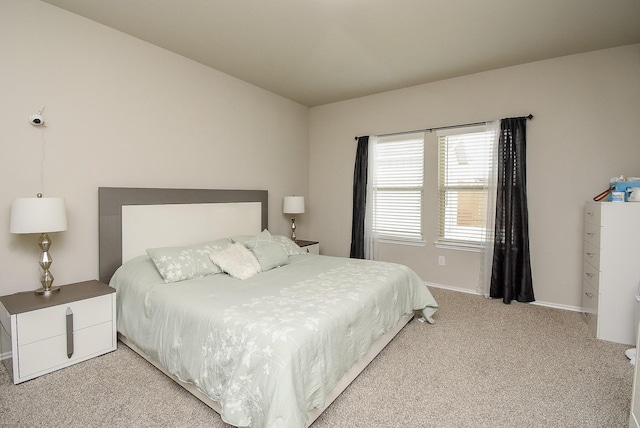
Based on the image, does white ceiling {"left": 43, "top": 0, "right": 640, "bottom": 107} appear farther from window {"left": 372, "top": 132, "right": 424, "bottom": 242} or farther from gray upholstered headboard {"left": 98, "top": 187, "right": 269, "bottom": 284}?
gray upholstered headboard {"left": 98, "top": 187, "right": 269, "bottom": 284}

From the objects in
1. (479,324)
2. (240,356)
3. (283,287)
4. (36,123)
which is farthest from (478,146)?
(36,123)

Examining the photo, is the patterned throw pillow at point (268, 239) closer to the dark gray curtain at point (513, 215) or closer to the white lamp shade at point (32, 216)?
the white lamp shade at point (32, 216)

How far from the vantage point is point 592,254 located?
286 centimetres

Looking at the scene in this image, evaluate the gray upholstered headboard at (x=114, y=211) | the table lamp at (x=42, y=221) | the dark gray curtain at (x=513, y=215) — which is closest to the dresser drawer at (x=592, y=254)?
the dark gray curtain at (x=513, y=215)

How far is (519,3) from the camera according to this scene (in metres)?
2.35

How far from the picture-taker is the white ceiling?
240 cm

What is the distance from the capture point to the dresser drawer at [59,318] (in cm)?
199

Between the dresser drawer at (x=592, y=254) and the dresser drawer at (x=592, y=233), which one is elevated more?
the dresser drawer at (x=592, y=233)

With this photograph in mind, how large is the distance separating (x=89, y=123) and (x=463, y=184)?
13.2 feet

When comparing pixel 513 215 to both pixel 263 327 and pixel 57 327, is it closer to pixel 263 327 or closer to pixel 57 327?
pixel 263 327

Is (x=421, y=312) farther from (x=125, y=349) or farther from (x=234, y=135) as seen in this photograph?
(x=234, y=135)

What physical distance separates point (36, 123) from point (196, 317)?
6.57ft

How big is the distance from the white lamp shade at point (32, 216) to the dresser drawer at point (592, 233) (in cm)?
435

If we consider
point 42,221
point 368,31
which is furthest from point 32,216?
point 368,31
